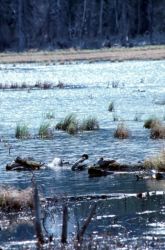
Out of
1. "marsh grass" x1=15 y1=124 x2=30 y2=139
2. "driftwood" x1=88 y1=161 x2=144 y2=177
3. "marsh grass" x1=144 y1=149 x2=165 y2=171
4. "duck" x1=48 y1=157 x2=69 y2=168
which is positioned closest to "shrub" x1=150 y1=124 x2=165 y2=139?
"marsh grass" x1=15 y1=124 x2=30 y2=139

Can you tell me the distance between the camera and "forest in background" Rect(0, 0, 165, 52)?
11056 centimetres

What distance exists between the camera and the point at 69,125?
29.8 meters

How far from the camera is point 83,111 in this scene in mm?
36625

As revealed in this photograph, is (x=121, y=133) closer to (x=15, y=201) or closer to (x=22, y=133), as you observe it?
(x=22, y=133)

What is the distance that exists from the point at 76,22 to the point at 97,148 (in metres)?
93.4

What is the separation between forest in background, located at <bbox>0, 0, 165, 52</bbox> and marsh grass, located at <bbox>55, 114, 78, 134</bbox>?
74906 millimetres

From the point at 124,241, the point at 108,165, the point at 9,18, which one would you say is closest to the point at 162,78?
the point at 108,165

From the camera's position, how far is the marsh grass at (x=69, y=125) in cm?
2946

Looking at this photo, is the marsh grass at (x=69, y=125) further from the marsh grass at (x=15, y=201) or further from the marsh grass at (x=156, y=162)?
the marsh grass at (x=15, y=201)

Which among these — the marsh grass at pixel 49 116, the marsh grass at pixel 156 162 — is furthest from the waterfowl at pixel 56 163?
the marsh grass at pixel 49 116

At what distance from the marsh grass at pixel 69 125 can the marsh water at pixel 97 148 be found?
0.35 meters

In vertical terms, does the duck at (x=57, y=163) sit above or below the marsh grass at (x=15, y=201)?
below

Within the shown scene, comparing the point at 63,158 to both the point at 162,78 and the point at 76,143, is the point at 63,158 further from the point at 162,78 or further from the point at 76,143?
the point at 162,78

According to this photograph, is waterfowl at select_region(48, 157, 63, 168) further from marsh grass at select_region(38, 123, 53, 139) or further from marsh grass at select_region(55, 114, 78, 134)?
marsh grass at select_region(55, 114, 78, 134)
